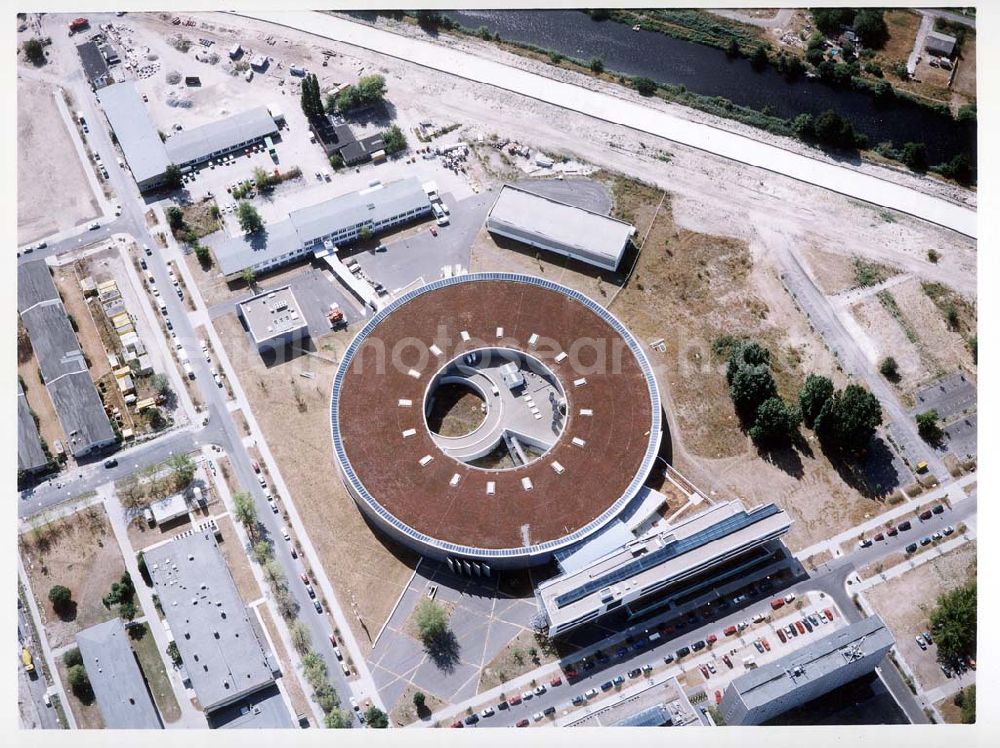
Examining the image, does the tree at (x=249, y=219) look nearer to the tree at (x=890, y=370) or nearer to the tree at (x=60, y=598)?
the tree at (x=60, y=598)

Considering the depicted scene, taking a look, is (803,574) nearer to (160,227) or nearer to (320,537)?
(320,537)

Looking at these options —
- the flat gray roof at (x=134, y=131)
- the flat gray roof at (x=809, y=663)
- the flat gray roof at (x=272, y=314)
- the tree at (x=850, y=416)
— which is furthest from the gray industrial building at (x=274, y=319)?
the flat gray roof at (x=809, y=663)

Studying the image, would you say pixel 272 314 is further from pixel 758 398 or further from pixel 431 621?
pixel 758 398

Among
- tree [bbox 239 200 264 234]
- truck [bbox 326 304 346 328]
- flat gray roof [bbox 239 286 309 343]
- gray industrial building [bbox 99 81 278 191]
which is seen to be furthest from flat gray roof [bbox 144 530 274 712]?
gray industrial building [bbox 99 81 278 191]

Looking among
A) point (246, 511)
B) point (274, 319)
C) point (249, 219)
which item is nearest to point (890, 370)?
point (274, 319)

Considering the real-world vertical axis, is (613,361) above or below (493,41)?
below

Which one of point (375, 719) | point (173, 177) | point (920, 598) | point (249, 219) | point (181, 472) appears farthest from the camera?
point (173, 177)
